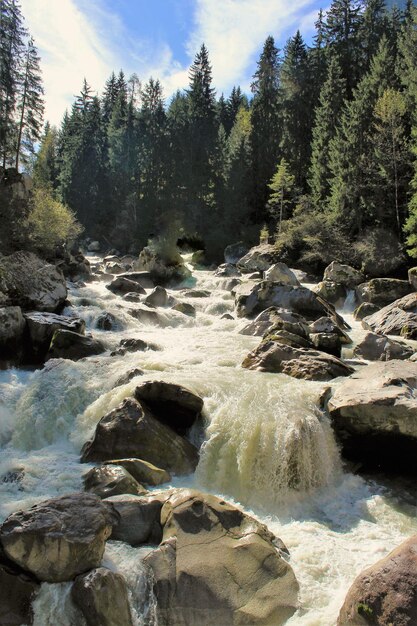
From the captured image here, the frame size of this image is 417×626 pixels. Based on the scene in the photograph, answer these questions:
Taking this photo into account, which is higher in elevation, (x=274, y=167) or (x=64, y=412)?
(x=274, y=167)

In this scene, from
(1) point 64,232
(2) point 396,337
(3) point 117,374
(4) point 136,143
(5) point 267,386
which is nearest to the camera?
(5) point 267,386

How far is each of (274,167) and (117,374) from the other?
140ft

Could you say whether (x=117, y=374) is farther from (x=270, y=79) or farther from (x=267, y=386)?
(x=270, y=79)

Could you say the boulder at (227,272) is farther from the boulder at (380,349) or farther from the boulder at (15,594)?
the boulder at (15,594)

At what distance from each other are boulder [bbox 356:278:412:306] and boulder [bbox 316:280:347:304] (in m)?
1.32

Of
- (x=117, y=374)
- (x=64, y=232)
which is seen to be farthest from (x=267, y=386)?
(x=64, y=232)

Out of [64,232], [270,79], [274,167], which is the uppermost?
[270,79]

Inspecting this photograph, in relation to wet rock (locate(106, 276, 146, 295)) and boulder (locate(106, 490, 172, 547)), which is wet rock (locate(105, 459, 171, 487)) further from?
wet rock (locate(106, 276, 146, 295))

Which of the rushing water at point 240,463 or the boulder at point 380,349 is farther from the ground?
the boulder at point 380,349

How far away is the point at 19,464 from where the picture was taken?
9484 millimetres

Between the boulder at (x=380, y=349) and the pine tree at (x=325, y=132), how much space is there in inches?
1079

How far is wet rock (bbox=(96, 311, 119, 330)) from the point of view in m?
20.0

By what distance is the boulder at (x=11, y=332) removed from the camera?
15602 mm

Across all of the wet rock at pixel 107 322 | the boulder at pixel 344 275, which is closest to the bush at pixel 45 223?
the wet rock at pixel 107 322
